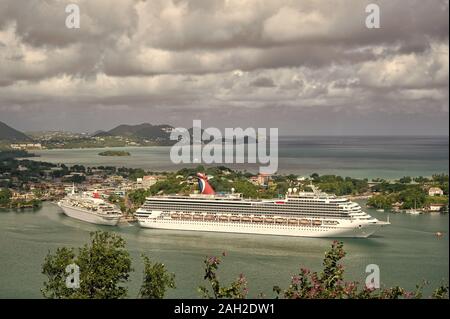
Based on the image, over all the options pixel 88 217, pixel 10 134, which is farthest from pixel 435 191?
pixel 10 134

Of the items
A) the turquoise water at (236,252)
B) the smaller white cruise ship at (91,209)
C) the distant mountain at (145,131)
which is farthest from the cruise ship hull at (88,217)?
the distant mountain at (145,131)

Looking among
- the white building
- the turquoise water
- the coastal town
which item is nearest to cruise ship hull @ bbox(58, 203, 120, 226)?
the turquoise water

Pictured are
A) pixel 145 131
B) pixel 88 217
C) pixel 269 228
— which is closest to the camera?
pixel 269 228

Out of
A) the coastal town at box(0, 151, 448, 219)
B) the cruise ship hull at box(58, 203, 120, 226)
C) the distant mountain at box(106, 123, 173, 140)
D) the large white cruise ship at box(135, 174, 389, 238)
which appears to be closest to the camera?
the large white cruise ship at box(135, 174, 389, 238)

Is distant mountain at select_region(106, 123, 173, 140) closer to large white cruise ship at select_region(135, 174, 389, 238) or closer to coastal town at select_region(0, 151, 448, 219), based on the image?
coastal town at select_region(0, 151, 448, 219)

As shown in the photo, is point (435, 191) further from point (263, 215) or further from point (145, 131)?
point (145, 131)
